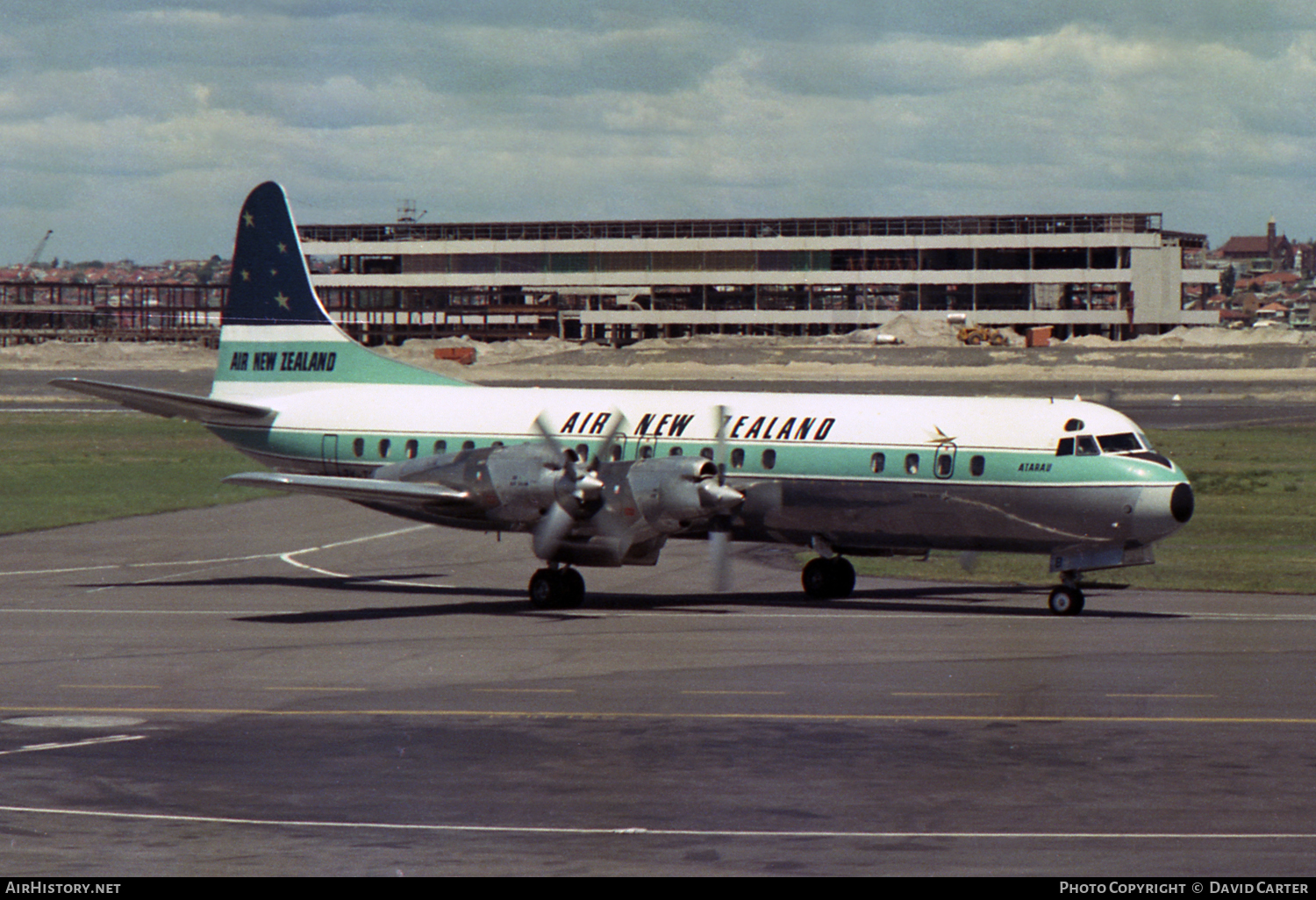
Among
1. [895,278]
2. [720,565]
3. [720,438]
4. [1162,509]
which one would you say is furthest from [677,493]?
[895,278]

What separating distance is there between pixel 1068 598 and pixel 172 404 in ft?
68.0

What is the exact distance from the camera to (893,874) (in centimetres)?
1373

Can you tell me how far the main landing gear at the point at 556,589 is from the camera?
1264 inches

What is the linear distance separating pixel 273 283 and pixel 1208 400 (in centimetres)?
8198

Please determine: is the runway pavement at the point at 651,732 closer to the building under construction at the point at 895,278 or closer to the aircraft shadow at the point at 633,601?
the aircraft shadow at the point at 633,601

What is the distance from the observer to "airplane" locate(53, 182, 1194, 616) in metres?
30.3

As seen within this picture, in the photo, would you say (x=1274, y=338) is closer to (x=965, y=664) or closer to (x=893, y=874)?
(x=965, y=664)

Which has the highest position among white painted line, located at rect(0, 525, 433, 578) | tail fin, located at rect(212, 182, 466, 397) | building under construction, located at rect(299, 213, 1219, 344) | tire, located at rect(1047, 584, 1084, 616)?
building under construction, located at rect(299, 213, 1219, 344)

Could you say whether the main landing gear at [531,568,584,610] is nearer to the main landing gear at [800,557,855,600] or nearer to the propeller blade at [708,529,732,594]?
the propeller blade at [708,529,732,594]

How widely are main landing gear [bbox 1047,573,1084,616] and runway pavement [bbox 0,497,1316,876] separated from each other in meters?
0.46

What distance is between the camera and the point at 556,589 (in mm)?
32062

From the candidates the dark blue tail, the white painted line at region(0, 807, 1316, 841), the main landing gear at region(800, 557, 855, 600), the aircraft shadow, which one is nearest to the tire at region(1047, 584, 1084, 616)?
the aircraft shadow

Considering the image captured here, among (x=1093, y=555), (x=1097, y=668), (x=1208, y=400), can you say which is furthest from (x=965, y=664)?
(x=1208, y=400)

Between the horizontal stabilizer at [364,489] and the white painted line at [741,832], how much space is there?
16.2 metres
